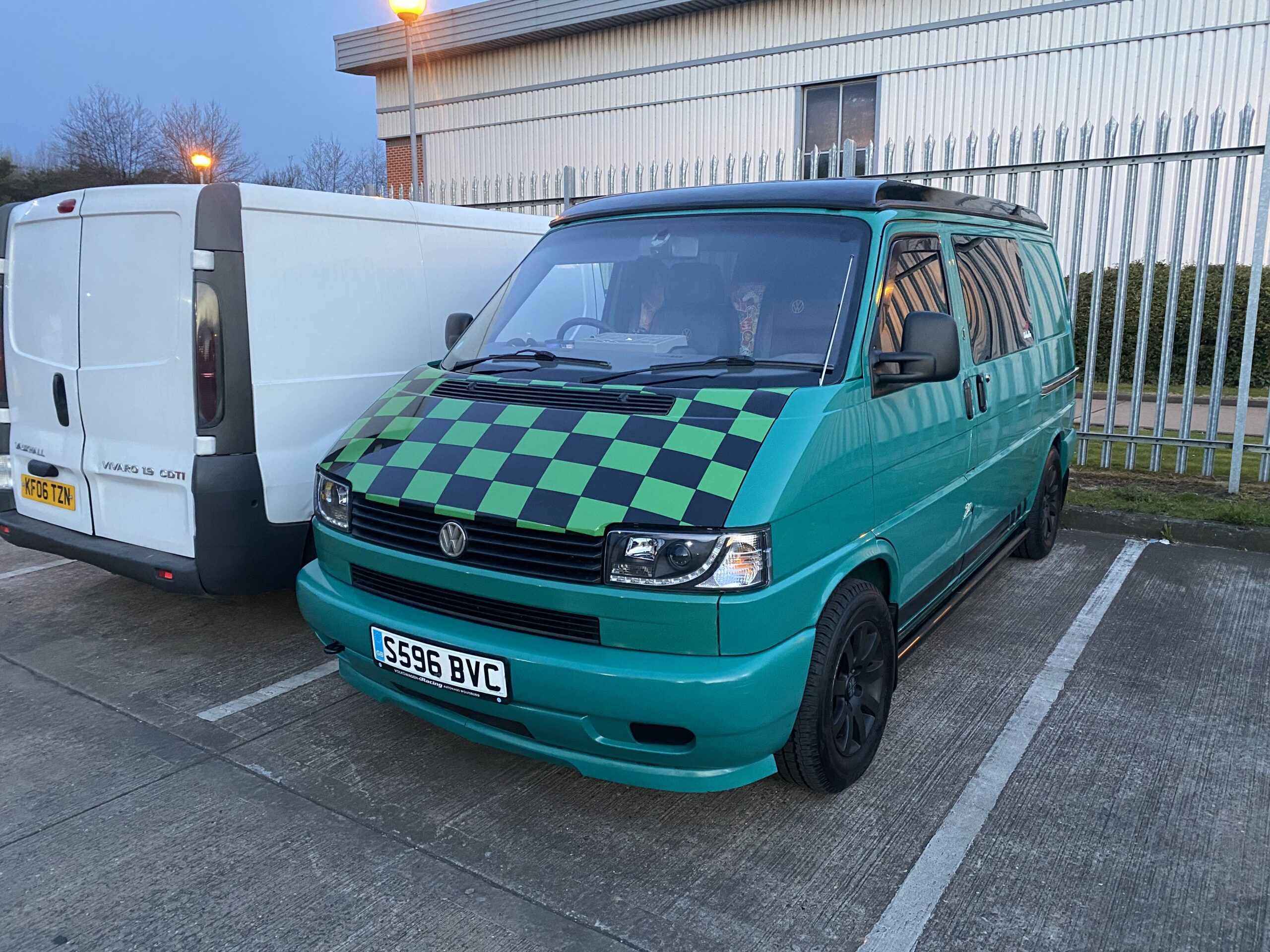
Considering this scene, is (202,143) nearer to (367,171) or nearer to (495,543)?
(367,171)

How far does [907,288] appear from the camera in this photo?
137 inches

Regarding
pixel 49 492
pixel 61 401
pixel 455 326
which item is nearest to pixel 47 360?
pixel 61 401

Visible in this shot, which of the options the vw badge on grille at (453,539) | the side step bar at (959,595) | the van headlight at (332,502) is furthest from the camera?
the side step bar at (959,595)

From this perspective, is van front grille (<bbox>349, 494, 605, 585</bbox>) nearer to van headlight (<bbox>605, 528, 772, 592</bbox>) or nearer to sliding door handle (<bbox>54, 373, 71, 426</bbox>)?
van headlight (<bbox>605, 528, 772, 592</bbox>)

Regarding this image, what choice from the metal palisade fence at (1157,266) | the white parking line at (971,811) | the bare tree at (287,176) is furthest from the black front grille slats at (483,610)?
the bare tree at (287,176)

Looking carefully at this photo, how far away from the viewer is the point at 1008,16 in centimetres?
1299

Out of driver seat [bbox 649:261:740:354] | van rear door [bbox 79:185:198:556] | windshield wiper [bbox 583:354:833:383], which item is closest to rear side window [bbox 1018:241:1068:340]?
driver seat [bbox 649:261:740:354]

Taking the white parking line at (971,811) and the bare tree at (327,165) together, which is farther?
the bare tree at (327,165)

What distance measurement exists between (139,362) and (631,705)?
9.39ft

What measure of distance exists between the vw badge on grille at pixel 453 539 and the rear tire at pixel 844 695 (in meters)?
1.09

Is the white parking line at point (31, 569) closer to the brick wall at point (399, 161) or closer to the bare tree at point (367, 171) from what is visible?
the brick wall at point (399, 161)

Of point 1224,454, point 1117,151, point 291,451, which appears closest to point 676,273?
point 291,451

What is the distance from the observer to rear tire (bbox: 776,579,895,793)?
279 centimetres

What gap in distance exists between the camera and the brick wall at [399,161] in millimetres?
20281
